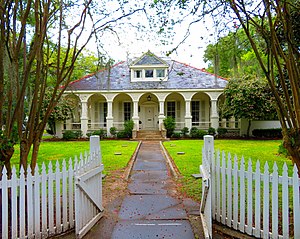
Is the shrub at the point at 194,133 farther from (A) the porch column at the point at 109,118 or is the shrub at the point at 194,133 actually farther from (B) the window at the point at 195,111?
(A) the porch column at the point at 109,118

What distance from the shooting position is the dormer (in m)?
21.7

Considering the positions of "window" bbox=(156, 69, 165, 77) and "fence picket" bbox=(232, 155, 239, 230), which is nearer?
"fence picket" bbox=(232, 155, 239, 230)

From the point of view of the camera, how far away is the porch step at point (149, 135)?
62.9ft

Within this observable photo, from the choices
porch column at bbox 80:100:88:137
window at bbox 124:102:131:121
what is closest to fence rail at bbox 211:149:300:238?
porch column at bbox 80:100:88:137

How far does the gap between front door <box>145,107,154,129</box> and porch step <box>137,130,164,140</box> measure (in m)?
1.57

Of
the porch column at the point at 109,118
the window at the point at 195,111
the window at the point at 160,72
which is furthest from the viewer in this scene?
the window at the point at 195,111

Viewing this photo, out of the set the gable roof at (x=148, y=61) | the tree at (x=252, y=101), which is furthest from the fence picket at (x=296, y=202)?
the gable roof at (x=148, y=61)

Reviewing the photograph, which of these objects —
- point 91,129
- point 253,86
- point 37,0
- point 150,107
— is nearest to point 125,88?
point 150,107

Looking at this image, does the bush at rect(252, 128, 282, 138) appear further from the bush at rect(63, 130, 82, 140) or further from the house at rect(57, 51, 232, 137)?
the bush at rect(63, 130, 82, 140)

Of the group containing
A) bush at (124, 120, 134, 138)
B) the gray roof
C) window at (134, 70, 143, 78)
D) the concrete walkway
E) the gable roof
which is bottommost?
the concrete walkway

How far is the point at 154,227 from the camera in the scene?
157 inches

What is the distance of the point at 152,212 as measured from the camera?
4660 millimetres

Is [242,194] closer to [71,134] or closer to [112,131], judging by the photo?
[112,131]

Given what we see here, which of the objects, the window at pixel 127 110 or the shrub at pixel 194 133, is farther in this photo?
the window at pixel 127 110
